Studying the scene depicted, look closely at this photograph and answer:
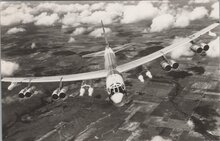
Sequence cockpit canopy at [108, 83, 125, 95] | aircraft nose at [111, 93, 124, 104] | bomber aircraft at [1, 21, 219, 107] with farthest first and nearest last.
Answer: bomber aircraft at [1, 21, 219, 107]
cockpit canopy at [108, 83, 125, 95]
aircraft nose at [111, 93, 124, 104]

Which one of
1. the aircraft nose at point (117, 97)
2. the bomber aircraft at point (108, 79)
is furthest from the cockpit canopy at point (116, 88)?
the aircraft nose at point (117, 97)

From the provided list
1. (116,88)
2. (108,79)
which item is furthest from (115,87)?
(108,79)

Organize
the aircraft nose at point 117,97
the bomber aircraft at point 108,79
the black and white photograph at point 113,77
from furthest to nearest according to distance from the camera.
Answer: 1. the black and white photograph at point 113,77
2. the bomber aircraft at point 108,79
3. the aircraft nose at point 117,97

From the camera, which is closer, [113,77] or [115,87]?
[115,87]

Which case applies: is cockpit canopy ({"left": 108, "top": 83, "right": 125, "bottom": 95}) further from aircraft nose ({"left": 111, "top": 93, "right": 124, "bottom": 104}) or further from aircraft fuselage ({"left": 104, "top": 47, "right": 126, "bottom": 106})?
aircraft nose ({"left": 111, "top": 93, "right": 124, "bottom": 104})

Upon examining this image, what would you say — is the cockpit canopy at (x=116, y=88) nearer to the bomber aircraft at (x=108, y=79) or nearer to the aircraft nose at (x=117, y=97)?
the bomber aircraft at (x=108, y=79)

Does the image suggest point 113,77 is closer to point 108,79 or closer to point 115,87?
point 108,79

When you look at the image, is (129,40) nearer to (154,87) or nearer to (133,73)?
(133,73)

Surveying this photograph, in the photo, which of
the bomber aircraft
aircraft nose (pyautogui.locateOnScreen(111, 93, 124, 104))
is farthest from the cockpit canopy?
aircraft nose (pyautogui.locateOnScreen(111, 93, 124, 104))
